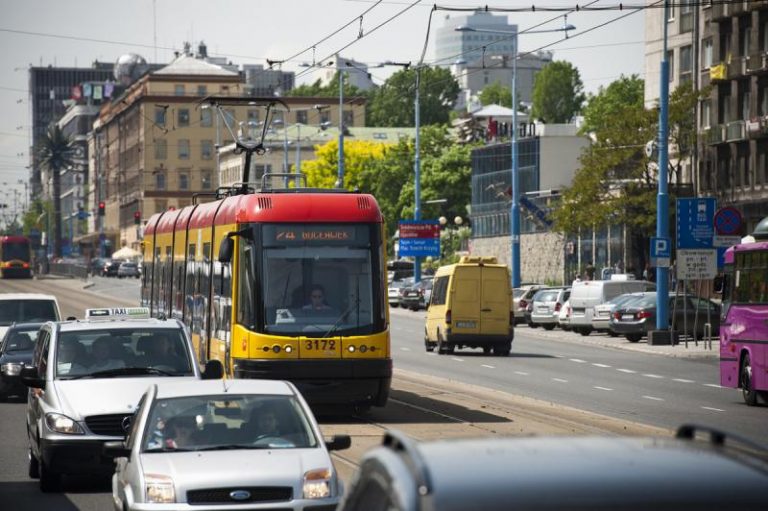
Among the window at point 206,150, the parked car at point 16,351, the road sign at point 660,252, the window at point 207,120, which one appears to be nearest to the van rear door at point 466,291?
the road sign at point 660,252

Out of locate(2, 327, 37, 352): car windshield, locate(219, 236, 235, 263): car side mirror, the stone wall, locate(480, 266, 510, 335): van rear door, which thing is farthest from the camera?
the stone wall

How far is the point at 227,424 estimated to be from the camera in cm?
1166

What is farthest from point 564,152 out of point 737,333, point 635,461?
point 635,461

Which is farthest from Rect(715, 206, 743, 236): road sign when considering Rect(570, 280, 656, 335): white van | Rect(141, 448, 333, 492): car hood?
Rect(141, 448, 333, 492): car hood

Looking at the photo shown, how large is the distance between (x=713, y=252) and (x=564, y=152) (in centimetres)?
6245

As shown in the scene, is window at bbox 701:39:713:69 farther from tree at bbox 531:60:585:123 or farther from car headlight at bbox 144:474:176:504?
tree at bbox 531:60:585:123

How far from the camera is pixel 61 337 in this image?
1670cm

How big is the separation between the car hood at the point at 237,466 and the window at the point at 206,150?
514 ft

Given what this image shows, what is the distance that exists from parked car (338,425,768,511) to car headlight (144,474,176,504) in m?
5.19

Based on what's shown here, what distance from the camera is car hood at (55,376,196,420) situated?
15.3 meters

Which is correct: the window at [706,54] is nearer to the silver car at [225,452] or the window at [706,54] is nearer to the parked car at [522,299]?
the parked car at [522,299]

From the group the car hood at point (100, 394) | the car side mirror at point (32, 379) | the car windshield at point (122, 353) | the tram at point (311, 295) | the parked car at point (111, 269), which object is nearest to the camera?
the car hood at point (100, 394)

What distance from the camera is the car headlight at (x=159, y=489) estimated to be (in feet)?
35.2

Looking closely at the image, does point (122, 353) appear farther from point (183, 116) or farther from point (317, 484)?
point (183, 116)
